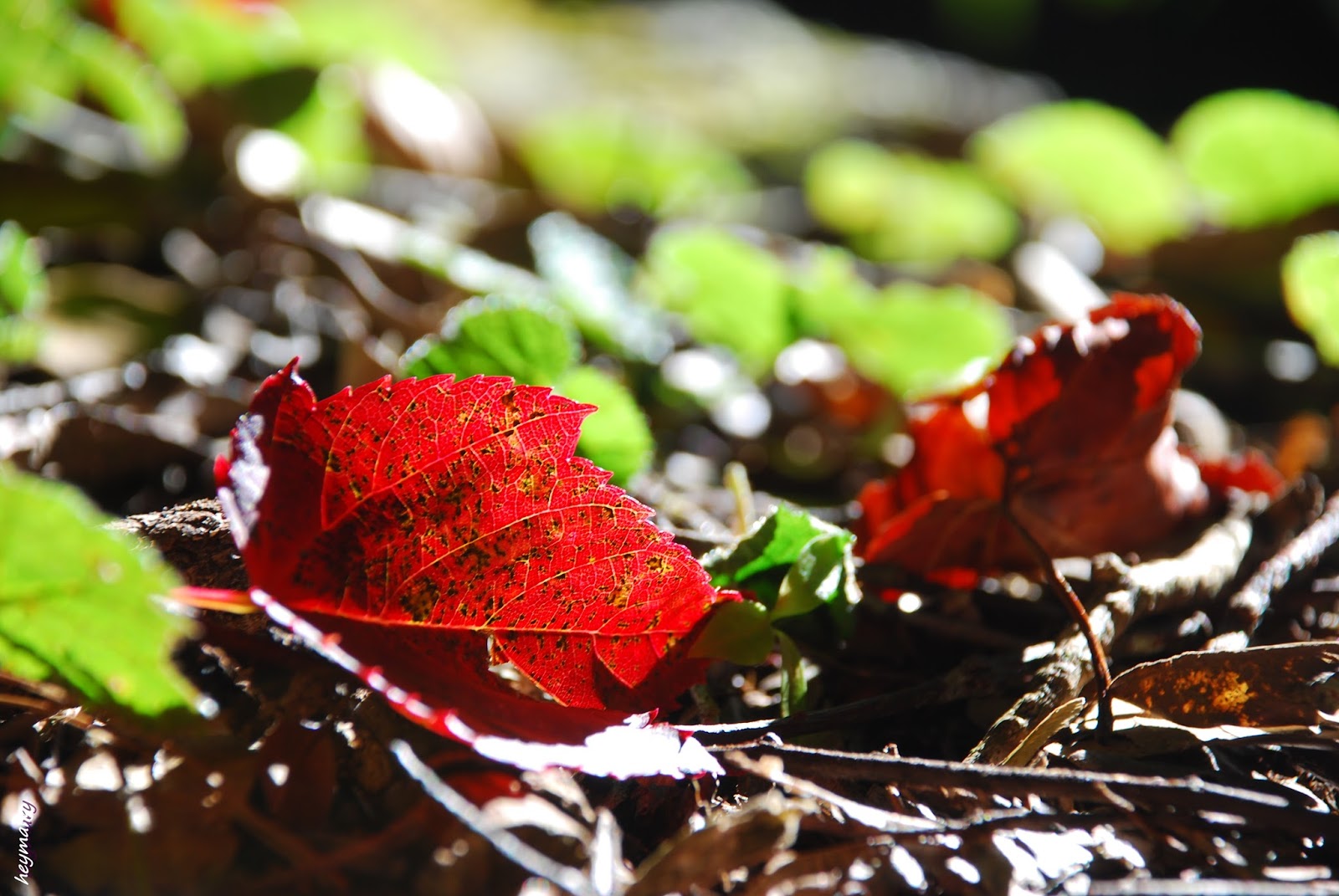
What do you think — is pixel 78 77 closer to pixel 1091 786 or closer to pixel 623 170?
pixel 623 170

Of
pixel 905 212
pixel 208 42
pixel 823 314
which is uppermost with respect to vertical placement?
pixel 208 42

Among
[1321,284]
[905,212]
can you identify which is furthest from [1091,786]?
[905,212]

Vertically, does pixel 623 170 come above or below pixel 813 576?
below

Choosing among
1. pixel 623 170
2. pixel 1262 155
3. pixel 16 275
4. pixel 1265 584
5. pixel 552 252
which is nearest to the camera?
pixel 1265 584

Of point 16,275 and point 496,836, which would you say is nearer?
point 496,836

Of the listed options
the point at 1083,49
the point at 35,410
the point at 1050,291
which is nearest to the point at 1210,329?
the point at 1050,291

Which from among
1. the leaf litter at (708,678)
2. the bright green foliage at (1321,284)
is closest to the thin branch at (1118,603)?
the leaf litter at (708,678)

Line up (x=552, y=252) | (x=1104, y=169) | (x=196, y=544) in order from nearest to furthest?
1. (x=196, y=544)
2. (x=552, y=252)
3. (x=1104, y=169)
